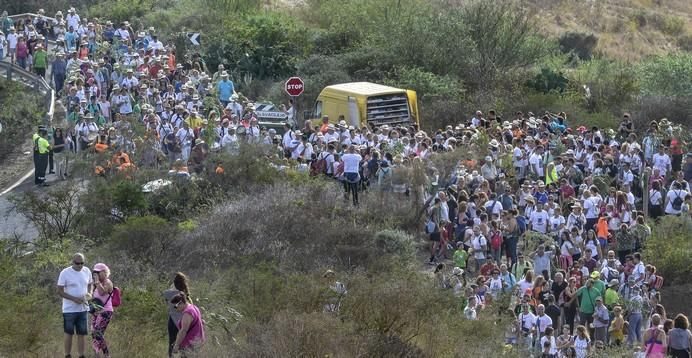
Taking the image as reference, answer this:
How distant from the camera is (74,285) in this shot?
50.9ft

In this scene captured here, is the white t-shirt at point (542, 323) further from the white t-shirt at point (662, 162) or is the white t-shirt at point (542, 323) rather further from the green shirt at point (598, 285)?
the white t-shirt at point (662, 162)

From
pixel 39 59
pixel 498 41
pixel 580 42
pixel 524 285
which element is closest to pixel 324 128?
pixel 524 285

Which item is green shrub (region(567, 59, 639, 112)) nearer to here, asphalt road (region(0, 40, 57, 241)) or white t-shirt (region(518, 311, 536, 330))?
asphalt road (region(0, 40, 57, 241))

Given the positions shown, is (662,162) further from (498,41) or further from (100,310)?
(100,310)

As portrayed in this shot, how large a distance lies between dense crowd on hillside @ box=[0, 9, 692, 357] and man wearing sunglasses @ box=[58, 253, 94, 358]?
6.27 meters

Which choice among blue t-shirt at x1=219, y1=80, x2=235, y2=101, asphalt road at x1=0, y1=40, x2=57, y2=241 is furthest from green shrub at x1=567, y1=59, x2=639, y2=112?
asphalt road at x1=0, y1=40, x2=57, y2=241

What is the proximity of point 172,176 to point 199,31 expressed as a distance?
1648 cm

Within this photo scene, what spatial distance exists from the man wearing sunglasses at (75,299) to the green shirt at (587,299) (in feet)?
29.9

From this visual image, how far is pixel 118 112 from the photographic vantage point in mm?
31344

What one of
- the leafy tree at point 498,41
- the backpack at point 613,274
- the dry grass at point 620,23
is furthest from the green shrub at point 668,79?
the dry grass at point 620,23

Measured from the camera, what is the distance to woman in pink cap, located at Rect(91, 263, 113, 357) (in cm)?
1567

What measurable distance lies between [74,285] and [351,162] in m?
11.6

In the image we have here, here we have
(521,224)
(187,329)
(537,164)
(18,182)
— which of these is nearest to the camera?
(187,329)

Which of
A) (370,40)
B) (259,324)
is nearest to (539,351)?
(259,324)
